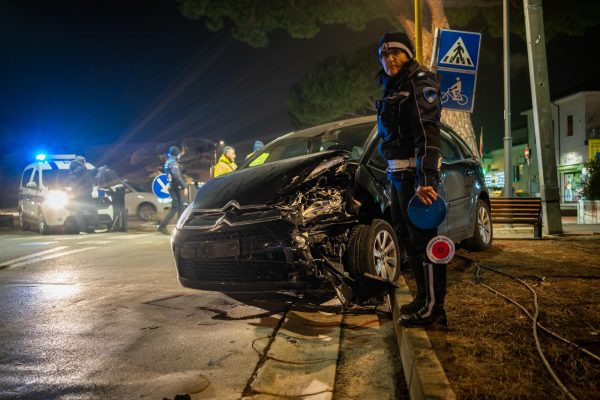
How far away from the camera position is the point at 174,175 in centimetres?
1259

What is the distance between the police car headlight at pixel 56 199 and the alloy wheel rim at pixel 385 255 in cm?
1077

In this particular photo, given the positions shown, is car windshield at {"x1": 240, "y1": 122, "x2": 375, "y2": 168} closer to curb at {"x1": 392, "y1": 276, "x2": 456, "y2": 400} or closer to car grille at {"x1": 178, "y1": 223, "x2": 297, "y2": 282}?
car grille at {"x1": 178, "y1": 223, "x2": 297, "y2": 282}

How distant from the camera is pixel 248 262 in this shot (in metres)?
4.35

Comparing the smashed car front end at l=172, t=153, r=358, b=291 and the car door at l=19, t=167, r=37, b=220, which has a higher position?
the car door at l=19, t=167, r=37, b=220

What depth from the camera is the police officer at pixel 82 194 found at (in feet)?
44.0

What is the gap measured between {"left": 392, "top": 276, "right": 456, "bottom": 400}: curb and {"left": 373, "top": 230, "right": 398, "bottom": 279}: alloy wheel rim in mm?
1018

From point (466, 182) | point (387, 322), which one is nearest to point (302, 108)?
point (466, 182)

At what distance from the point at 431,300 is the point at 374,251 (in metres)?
1.07

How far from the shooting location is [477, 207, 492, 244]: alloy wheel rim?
6781mm

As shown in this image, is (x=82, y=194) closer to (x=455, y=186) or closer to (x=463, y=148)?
(x=463, y=148)

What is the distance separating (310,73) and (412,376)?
28.5 metres

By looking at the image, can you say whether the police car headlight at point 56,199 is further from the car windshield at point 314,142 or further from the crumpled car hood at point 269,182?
the crumpled car hood at point 269,182

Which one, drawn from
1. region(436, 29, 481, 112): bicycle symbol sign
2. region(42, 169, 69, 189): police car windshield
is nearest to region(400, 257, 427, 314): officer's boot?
region(436, 29, 481, 112): bicycle symbol sign

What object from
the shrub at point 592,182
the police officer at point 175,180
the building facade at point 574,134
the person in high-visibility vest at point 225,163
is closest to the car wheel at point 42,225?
the police officer at point 175,180
